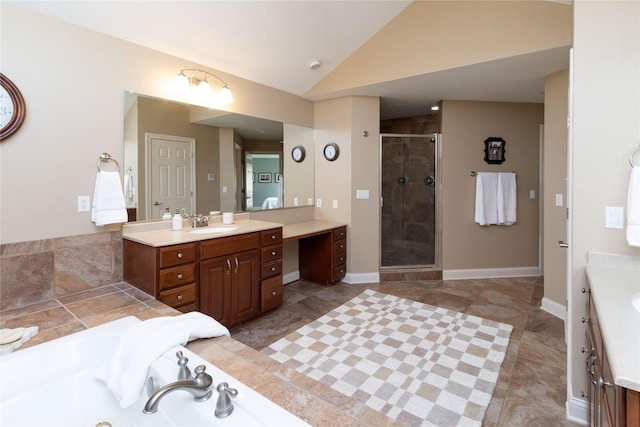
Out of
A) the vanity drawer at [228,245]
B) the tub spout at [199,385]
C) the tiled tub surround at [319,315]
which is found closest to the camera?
the tub spout at [199,385]

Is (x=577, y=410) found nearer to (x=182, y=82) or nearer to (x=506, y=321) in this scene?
(x=506, y=321)

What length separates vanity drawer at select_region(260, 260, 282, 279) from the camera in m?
2.79

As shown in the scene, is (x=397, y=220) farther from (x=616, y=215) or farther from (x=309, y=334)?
(x=616, y=215)

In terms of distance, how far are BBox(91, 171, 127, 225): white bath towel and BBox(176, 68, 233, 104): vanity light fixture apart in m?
0.99

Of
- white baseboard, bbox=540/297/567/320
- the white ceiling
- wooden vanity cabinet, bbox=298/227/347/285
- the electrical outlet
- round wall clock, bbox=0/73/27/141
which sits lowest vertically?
white baseboard, bbox=540/297/567/320

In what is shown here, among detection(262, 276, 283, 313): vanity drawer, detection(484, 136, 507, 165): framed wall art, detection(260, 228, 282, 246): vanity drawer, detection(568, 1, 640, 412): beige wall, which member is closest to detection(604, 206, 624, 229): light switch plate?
detection(568, 1, 640, 412): beige wall

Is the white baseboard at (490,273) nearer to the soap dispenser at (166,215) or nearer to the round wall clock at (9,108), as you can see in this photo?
the soap dispenser at (166,215)

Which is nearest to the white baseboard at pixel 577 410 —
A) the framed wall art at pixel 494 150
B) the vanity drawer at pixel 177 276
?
the vanity drawer at pixel 177 276

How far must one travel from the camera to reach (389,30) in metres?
3.20

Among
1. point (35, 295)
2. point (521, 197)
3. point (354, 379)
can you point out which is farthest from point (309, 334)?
point (521, 197)

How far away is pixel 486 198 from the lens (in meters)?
4.03

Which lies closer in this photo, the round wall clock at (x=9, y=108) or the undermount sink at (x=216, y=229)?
the round wall clock at (x=9, y=108)

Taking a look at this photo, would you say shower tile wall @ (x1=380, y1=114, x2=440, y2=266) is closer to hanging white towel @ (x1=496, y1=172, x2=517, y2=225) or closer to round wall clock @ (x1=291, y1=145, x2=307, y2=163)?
hanging white towel @ (x1=496, y1=172, x2=517, y2=225)

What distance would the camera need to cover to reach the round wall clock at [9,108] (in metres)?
1.79
